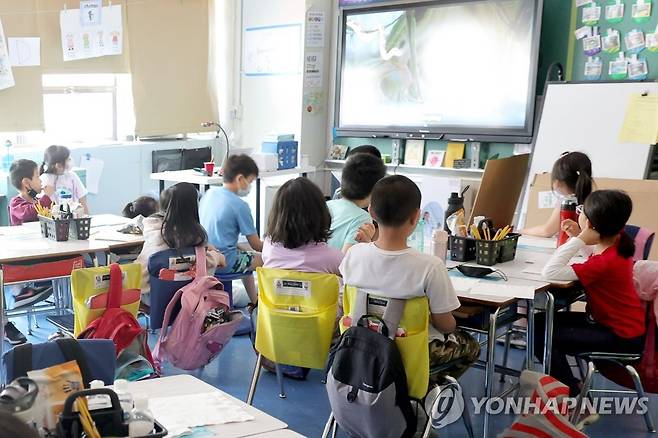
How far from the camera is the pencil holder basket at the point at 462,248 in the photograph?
11.2ft

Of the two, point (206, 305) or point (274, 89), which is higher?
point (274, 89)

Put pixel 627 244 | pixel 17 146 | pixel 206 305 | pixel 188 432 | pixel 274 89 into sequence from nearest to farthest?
1. pixel 188 432
2. pixel 627 244
3. pixel 206 305
4. pixel 17 146
5. pixel 274 89

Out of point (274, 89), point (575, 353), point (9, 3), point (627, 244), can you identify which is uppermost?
point (9, 3)

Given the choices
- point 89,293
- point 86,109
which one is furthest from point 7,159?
point 89,293

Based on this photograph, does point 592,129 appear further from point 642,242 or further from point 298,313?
point 298,313

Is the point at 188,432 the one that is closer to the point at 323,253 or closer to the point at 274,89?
the point at 323,253

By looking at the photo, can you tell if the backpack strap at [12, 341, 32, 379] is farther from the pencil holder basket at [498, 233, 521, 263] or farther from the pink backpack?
the pencil holder basket at [498, 233, 521, 263]

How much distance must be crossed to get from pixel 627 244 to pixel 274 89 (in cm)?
473

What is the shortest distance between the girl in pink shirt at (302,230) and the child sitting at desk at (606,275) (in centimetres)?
95

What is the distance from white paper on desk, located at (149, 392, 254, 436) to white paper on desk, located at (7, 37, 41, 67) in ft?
16.0

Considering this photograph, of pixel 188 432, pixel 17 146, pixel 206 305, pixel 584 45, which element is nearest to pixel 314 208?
pixel 206 305

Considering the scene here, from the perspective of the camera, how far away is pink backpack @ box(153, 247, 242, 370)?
11.4 feet

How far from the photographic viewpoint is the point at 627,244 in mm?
3047

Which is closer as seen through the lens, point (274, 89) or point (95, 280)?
point (95, 280)
